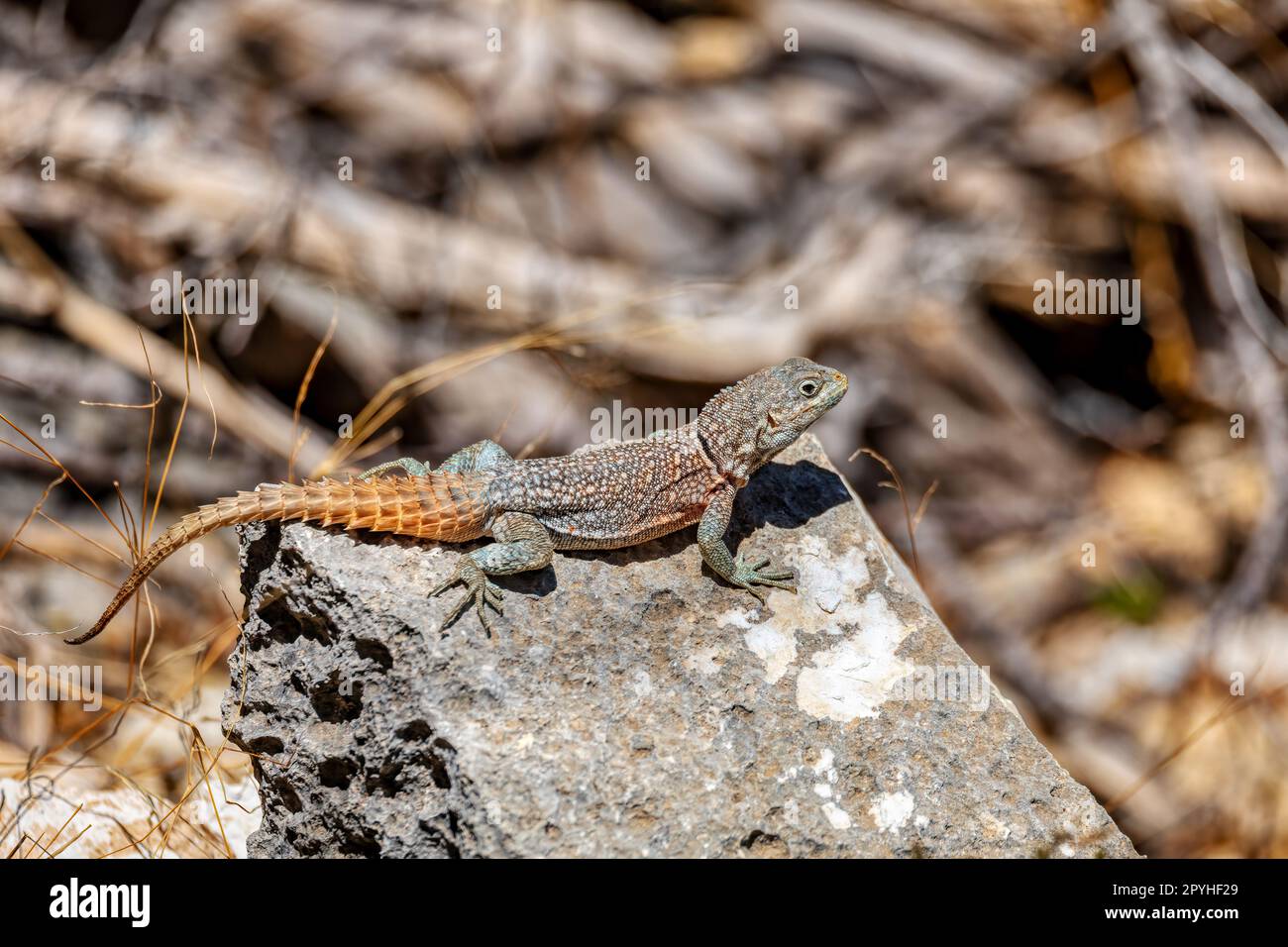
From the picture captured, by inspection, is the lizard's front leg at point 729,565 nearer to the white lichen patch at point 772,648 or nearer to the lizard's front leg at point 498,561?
the white lichen patch at point 772,648

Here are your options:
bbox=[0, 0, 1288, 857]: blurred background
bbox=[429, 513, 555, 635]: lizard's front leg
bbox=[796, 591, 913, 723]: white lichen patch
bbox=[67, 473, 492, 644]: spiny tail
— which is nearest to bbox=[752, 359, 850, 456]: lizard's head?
bbox=[796, 591, 913, 723]: white lichen patch

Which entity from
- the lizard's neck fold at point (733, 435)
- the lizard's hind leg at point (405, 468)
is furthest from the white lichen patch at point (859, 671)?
the lizard's hind leg at point (405, 468)

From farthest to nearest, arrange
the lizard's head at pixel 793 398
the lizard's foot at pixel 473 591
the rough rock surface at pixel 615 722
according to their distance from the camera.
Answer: the lizard's head at pixel 793 398
the lizard's foot at pixel 473 591
the rough rock surface at pixel 615 722

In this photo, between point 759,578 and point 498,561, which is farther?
point 759,578

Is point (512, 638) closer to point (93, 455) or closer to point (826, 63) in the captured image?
point (93, 455)

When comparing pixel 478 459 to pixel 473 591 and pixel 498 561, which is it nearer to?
pixel 498 561

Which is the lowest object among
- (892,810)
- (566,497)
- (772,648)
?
(892,810)

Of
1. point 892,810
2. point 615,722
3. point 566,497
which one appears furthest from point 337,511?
point 892,810

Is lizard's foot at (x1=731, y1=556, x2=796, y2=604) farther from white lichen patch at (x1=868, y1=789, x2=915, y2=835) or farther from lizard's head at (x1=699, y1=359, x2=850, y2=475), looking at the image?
white lichen patch at (x1=868, y1=789, x2=915, y2=835)
